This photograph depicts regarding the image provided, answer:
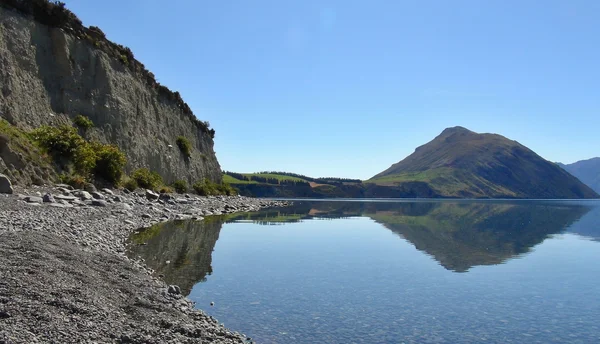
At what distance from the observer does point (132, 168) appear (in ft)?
182

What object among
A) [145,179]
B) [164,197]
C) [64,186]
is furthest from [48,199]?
[145,179]

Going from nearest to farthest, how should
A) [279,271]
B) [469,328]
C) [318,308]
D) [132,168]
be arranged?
1. [469,328]
2. [318,308]
3. [279,271]
4. [132,168]

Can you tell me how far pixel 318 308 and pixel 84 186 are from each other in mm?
31103

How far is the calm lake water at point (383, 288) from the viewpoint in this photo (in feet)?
40.1

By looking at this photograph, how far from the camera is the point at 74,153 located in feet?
128

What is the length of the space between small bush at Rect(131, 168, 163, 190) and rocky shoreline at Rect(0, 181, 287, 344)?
3174 cm

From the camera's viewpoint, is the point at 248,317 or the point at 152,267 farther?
the point at 152,267

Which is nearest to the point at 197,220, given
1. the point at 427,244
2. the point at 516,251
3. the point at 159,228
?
the point at 159,228

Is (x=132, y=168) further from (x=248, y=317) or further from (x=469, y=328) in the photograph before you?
(x=469, y=328)

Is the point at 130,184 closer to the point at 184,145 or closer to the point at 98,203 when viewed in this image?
the point at 98,203

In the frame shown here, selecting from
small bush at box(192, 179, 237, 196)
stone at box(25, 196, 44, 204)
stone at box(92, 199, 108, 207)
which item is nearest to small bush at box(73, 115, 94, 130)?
stone at box(92, 199, 108, 207)

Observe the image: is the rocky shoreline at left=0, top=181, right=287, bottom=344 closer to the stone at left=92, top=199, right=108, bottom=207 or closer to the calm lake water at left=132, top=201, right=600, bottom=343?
the calm lake water at left=132, top=201, right=600, bottom=343

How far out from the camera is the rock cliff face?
41094 mm

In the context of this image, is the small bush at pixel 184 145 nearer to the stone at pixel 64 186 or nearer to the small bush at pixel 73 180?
the small bush at pixel 73 180
